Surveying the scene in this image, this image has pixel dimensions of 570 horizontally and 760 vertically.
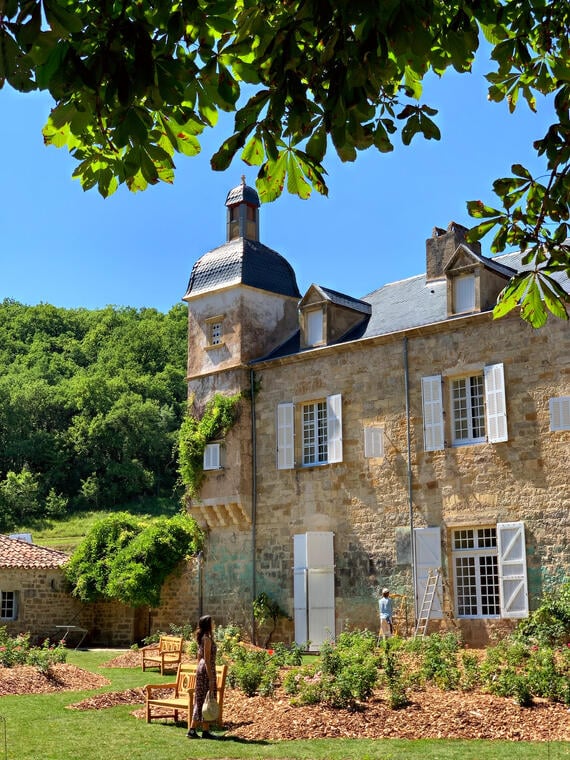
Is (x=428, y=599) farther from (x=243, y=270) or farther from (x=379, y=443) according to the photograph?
(x=243, y=270)

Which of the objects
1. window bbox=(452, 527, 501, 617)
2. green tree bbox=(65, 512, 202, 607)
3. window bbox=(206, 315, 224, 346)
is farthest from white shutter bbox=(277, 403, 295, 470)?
window bbox=(452, 527, 501, 617)

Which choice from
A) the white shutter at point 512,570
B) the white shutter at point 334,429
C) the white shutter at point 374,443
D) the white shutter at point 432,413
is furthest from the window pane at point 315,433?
the white shutter at point 512,570

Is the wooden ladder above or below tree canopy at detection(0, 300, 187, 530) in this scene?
below

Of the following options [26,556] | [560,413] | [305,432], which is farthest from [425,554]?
[26,556]

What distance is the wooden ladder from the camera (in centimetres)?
1812

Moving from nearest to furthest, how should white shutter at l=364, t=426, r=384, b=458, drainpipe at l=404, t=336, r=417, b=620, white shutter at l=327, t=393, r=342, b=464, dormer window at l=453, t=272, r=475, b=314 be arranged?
drainpipe at l=404, t=336, r=417, b=620 → dormer window at l=453, t=272, r=475, b=314 → white shutter at l=364, t=426, r=384, b=458 → white shutter at l=327, t=393, r=342, b=464

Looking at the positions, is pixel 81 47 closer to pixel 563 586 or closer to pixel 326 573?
pixel 563 586

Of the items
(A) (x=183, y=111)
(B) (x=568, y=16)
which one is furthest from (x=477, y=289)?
(A) (x=183, y=111)

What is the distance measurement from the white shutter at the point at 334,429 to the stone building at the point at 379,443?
0.03 meters

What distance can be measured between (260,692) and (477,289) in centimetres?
937

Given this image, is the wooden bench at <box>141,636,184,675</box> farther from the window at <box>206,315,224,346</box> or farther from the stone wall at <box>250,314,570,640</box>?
the window at <box>206,315,224,346</box>

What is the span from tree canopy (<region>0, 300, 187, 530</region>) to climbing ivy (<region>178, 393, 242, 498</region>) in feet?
111

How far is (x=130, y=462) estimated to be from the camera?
58.8 m

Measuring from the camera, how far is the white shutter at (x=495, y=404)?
1773 cm
